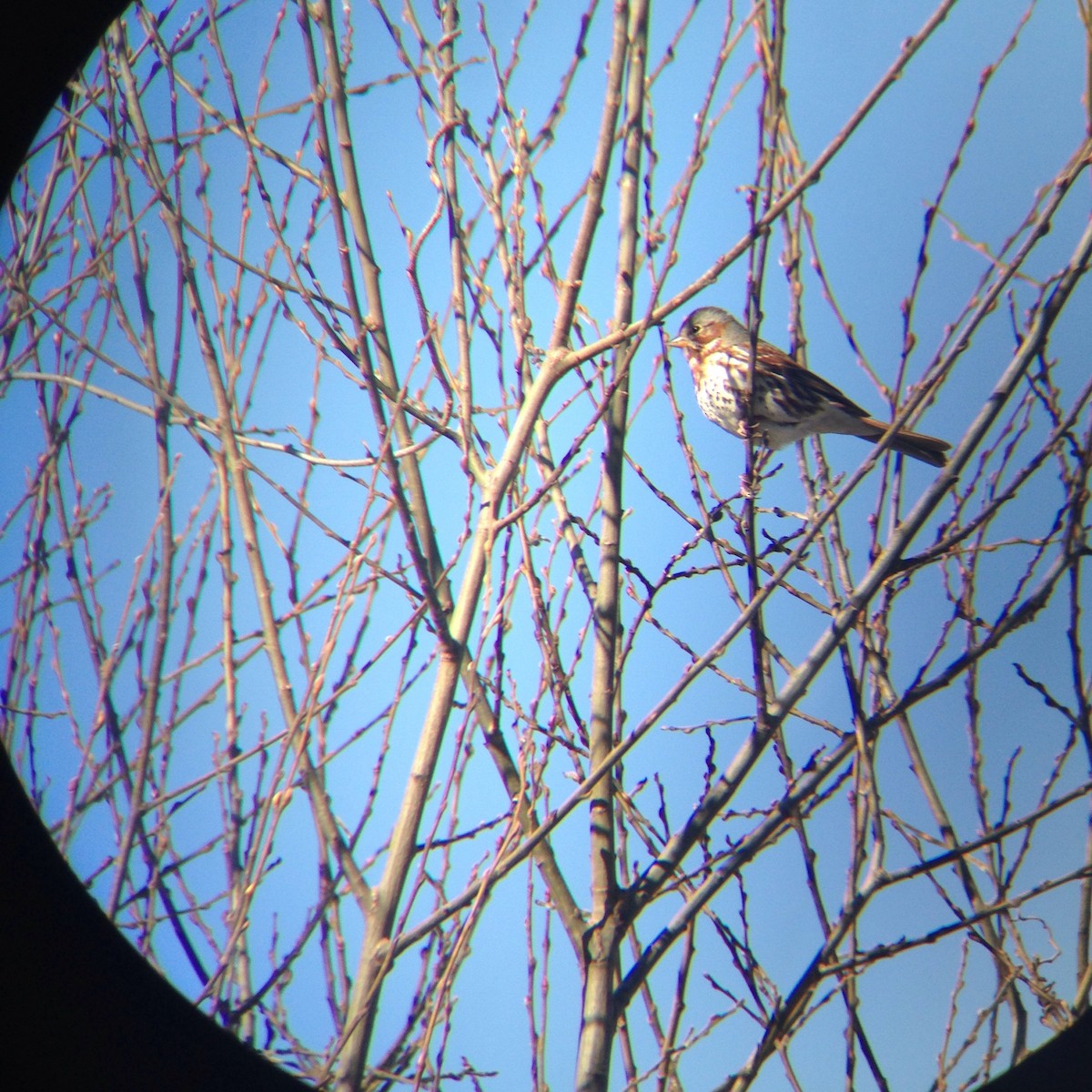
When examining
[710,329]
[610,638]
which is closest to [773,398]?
[710,329]

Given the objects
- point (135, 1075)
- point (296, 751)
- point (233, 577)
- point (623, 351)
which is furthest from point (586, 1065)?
point (623, 351)

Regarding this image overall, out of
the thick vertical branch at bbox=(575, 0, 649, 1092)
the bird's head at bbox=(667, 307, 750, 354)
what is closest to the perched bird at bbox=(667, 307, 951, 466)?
the bird's head at bbox=(667, 307, 750, 354)

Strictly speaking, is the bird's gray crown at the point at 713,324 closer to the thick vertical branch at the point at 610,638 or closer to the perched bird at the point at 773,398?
the perched bird at the point at 773,398

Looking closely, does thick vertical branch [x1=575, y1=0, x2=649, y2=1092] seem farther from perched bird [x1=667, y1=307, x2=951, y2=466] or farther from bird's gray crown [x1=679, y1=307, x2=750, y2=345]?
bird's gray crown [x1=679, y1=307, x2=750, y2=345]

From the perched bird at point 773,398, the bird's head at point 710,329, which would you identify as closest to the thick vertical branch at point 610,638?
the perched bird at point 773,398

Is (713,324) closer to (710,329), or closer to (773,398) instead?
(710,329)

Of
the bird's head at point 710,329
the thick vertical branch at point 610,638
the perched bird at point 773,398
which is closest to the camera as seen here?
the thick vertical branch at point 610,638

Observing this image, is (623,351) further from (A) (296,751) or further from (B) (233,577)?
(A) (296,751)

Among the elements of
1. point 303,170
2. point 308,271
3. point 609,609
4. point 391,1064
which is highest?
point 303,170
